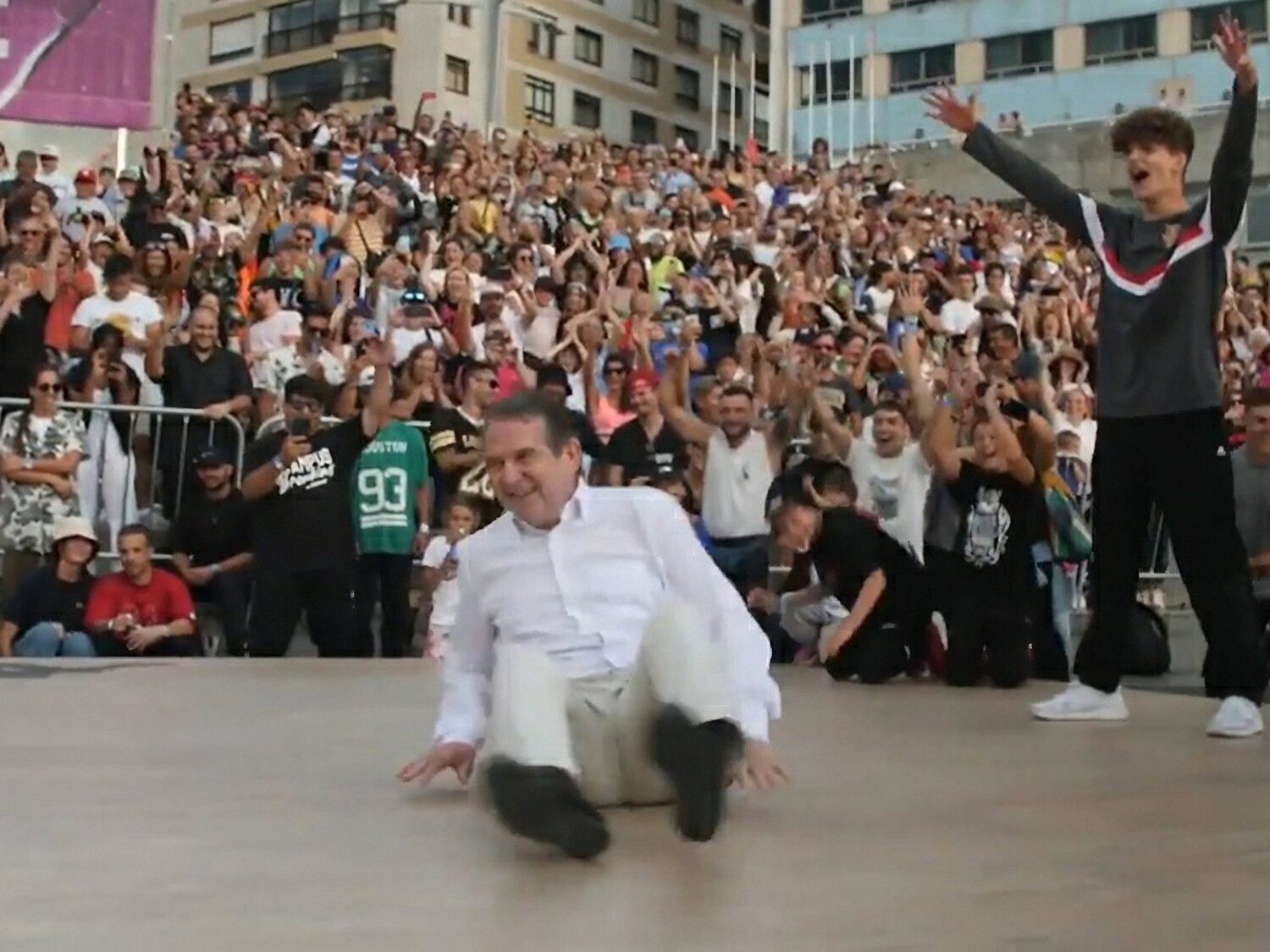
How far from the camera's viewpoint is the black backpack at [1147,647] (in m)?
10.2

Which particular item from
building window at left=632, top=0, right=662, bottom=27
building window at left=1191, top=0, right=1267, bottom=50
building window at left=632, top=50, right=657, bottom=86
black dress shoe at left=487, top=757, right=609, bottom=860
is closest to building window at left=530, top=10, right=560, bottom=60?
building window at left=632, top=50, right=657, bottom=86

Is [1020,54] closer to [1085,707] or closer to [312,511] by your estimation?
[312,511]

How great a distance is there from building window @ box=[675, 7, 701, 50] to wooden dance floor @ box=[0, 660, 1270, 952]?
193ft

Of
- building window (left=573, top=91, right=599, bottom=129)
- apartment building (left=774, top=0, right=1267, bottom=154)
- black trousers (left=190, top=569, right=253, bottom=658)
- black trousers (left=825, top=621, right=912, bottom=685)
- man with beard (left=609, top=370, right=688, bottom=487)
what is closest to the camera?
black trousers (left=825, top=621, right=912, bottom=685)

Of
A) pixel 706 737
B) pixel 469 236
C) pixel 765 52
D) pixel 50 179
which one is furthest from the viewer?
pixel 765 52

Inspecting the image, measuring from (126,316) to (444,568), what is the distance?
285cm

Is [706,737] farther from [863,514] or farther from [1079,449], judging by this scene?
[1079,449]

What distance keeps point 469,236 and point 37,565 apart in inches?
246

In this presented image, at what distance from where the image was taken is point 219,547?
445 inches

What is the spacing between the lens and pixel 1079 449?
41.5 feet

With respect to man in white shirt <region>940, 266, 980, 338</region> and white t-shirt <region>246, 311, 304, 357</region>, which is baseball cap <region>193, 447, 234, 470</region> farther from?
man in white shirt <region>940, 266, 980, 338</region>

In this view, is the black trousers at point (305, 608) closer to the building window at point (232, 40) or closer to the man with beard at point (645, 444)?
the man with beard at point (645, 444)

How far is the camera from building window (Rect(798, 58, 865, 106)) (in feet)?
181

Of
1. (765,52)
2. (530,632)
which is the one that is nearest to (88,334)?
(530,632)
